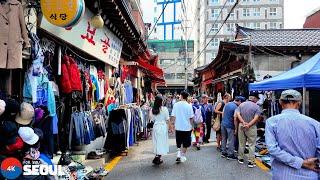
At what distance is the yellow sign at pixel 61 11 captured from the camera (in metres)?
6.77

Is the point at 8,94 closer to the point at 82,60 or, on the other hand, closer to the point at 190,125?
the point at 82,60

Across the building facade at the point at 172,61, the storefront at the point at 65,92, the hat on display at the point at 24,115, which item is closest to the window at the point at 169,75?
the building facade at the point at 172,61

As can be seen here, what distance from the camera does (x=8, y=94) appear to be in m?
6.22

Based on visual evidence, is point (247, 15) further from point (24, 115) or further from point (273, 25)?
point (24, 115)

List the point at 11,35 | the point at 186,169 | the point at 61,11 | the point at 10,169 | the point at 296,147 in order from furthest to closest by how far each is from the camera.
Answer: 1. the point at 186,169
2. the point at 61,11
3. the point at 11,35
4. the point at 10,169
5. the point at 296,147

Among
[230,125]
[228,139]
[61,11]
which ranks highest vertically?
[61,11]

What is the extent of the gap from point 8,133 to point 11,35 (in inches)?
57.2

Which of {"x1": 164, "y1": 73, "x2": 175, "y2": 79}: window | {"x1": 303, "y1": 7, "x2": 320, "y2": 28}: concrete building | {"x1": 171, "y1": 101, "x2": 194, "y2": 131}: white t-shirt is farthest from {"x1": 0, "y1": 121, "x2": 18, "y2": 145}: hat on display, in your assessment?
{"x1": 164, "y1": 73, "x2": 175, "y2": 79}: window

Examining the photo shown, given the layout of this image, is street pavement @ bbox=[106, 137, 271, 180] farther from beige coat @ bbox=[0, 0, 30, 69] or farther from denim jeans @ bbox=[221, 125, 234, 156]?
beige coat @ bbox=[0, 0, 30, 69]

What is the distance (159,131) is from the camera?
11.2 metres

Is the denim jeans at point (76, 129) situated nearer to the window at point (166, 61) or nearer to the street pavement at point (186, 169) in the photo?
the street pavement at point (186, 169)

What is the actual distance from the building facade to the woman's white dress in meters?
66.9

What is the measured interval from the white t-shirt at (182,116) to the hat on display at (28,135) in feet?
22.2

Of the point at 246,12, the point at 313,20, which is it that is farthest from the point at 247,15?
the point at 313,20
